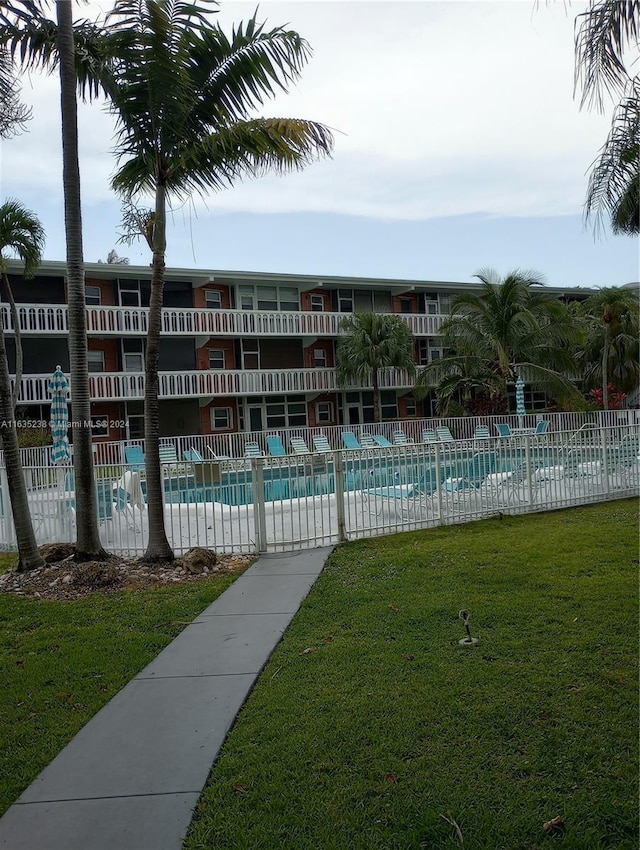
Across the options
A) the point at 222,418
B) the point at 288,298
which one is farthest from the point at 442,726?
the point at 288,298

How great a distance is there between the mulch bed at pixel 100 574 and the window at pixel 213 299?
23395 millimetres

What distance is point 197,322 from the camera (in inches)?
1181

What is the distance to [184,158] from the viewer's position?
932 cm

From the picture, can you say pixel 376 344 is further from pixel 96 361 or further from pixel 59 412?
pixel 59 412

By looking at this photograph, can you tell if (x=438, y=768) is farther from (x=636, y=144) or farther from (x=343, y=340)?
(x=343, y=340)

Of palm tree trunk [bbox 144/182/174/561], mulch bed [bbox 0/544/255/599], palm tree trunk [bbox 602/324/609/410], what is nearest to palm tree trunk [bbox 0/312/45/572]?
mulch bed [bbox 0/544/255/599]

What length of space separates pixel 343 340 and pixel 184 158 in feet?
76.4

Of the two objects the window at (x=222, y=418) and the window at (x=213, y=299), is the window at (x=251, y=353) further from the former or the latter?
the window at (x=222, y=418)

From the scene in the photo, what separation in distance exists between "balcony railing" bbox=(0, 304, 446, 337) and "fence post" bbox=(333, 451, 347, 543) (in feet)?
53.6

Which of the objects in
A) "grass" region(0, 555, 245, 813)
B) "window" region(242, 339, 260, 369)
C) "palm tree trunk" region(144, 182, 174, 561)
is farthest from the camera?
"window" region(242, 339, 260, 369)

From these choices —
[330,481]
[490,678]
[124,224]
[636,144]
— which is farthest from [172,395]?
[490,678]

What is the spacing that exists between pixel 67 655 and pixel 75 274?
5.00 metres

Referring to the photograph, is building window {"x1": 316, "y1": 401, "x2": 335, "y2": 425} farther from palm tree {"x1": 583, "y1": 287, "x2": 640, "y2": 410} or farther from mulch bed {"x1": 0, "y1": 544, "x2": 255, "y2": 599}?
mulch bed {"x1": 0, "y1": 544, "x2": 255, "y2": 599}

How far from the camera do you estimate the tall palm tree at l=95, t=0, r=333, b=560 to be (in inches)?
345
